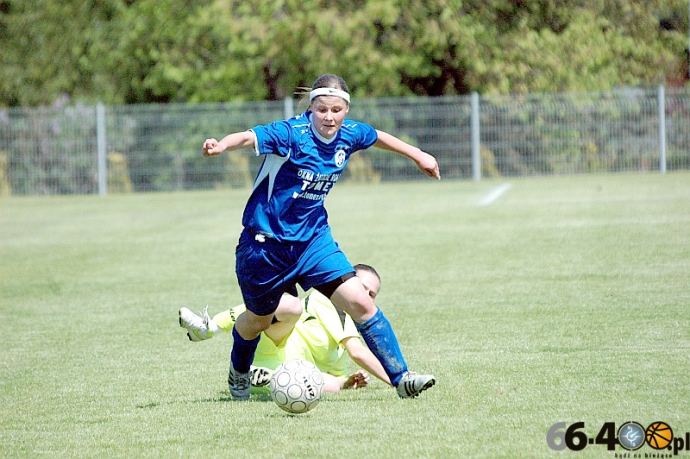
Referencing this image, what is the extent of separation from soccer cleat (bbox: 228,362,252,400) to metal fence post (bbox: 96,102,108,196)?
19405 millimetres

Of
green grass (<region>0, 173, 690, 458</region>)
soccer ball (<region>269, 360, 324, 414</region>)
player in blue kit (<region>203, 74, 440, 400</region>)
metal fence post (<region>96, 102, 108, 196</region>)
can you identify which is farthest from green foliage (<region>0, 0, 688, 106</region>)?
soccer ball (<region>269, 360, 324, 414</region>)

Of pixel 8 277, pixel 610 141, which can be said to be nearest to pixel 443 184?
pixel 610 141

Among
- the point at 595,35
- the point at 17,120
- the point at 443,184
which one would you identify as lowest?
the point at 443,184

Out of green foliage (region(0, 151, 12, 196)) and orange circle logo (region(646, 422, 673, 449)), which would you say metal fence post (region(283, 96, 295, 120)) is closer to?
green foliage (region(0, 151, 12, 196))

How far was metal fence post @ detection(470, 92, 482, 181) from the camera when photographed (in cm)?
2402

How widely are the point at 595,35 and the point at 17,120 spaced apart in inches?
581

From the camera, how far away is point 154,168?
24.7 m

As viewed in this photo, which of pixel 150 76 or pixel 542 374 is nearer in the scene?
pixel 542 374

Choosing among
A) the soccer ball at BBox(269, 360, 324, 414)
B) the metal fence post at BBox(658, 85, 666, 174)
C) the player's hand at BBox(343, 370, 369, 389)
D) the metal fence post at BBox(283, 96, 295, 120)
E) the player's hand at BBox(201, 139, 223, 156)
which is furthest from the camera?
the metal fence post at BBox(283, 96, 295, 120)

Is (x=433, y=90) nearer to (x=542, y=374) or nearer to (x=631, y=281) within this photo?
(x=631, y=281)

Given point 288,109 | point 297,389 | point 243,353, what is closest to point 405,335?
point 243,353

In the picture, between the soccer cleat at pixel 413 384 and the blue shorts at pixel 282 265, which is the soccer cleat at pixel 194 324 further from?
the soccer cleat at pixel 413 384

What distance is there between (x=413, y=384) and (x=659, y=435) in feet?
4.42

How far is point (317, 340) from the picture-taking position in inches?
249
